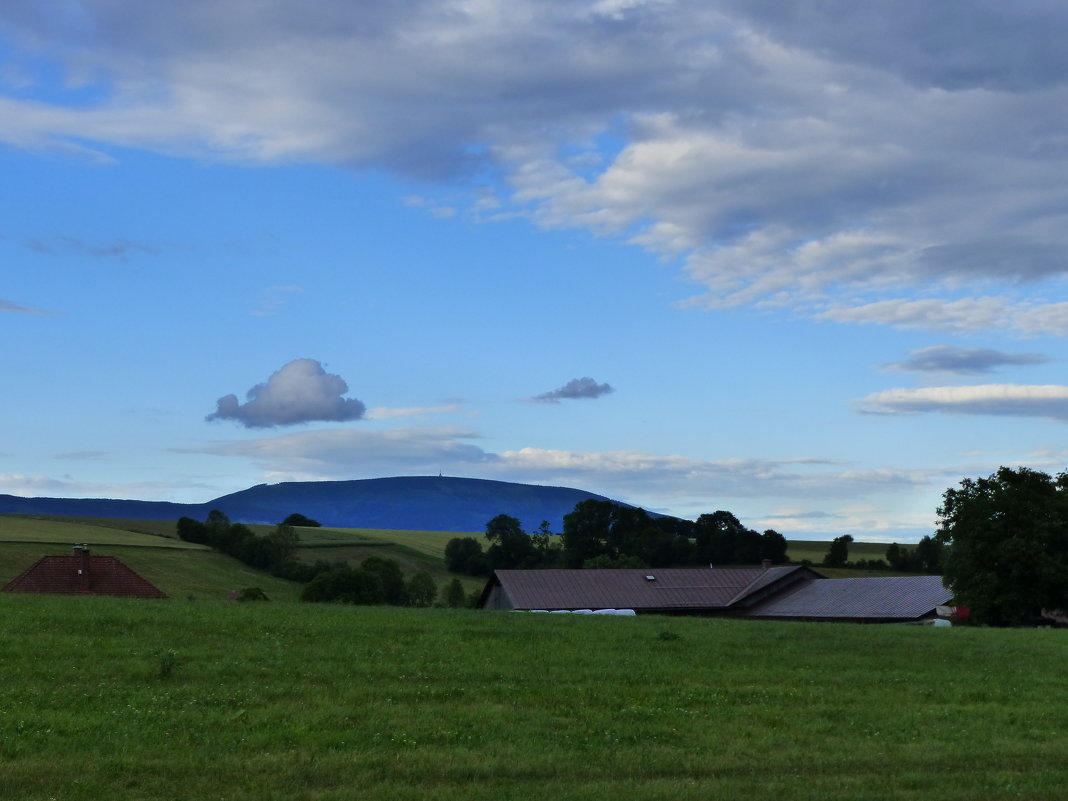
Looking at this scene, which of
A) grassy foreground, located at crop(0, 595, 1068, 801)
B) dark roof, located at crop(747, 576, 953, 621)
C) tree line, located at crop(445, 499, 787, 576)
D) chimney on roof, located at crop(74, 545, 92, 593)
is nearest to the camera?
grassy foreground, located at crop(0, 595, 1068, 801)

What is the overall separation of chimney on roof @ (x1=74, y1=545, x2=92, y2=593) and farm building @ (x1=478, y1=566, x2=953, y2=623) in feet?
126

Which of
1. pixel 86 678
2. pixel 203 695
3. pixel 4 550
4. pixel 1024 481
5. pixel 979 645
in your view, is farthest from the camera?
pixel 4 550

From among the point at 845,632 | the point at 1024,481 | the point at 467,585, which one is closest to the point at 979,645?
the point at 845,632

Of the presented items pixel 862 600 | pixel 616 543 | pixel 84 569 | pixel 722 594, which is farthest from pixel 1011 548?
pixel 616 543

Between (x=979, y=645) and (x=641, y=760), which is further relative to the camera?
(x=979, y=645)

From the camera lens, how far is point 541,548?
166m

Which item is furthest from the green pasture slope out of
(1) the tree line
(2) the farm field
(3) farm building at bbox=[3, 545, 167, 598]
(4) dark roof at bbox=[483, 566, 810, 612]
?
(2) the farm field

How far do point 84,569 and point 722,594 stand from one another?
60225 millimetres

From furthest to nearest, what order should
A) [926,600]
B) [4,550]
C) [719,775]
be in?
[4,550] → [926,600] → [719,775]

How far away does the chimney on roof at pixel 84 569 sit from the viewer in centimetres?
6638

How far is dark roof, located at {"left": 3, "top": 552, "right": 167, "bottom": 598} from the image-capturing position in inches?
2586

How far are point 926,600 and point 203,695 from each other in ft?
271

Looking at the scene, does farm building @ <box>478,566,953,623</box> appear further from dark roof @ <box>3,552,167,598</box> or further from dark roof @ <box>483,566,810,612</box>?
dark roof @ <box>3,552,167,598</box>

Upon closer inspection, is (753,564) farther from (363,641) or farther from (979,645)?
(363,641)
